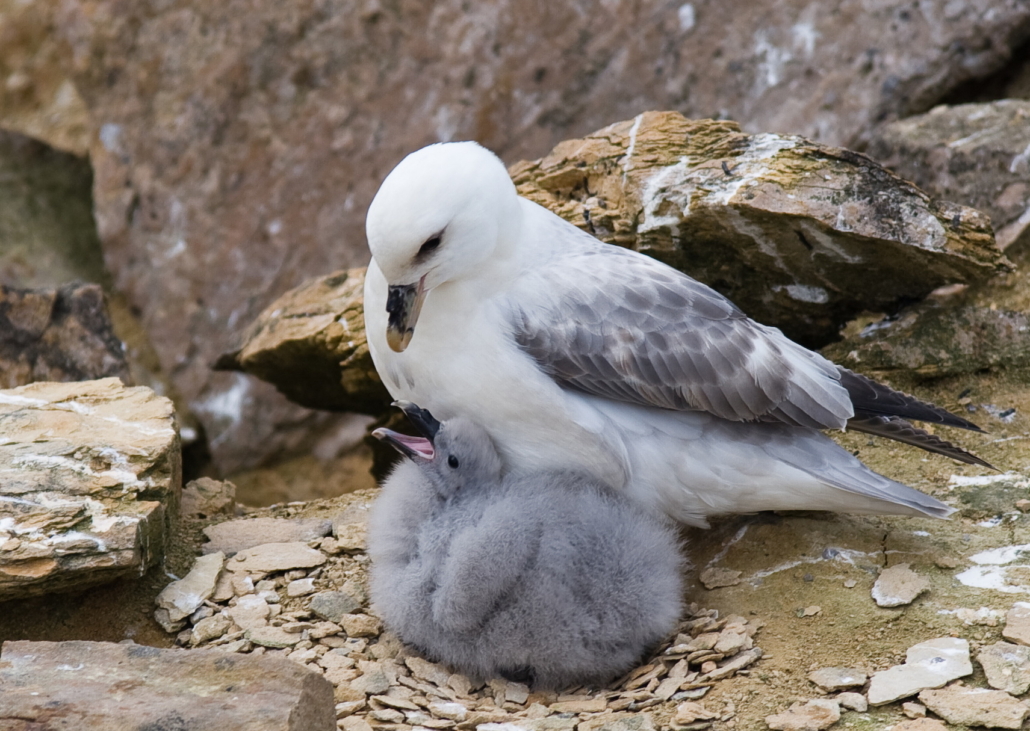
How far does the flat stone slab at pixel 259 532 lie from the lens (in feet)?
12.0

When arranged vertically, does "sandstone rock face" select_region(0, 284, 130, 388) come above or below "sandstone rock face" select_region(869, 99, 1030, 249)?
below

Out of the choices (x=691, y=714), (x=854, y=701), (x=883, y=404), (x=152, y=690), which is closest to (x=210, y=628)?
(x=152, y=690)

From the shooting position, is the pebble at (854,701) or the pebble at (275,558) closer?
the pebble at (854,701)

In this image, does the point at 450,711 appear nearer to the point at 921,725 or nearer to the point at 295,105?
the point at 921,725

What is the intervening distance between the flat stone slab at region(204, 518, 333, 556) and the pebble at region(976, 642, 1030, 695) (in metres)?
2.10

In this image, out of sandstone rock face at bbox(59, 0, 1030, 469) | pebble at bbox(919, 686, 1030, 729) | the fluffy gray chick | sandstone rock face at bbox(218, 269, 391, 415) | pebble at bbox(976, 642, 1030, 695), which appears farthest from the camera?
sandstone rock face at bbox(59, 0, 1030, 469)

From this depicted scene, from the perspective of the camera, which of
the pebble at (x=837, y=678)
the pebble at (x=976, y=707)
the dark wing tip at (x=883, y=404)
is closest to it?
the pebble at (x=976, y=707)

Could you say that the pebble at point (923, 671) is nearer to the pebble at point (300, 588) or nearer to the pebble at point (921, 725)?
the pebble at point (921, 725)

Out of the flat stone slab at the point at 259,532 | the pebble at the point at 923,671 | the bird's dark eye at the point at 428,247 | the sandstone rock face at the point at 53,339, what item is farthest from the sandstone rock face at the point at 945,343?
the sandstone rock face at the point at 53,339

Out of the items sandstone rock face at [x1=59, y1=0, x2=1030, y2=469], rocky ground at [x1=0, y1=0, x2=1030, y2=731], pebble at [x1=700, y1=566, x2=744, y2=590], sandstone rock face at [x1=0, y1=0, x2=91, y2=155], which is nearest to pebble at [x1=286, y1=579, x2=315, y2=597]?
rocky ground at [x1=0, y1=0, x2=1030, y2=731]

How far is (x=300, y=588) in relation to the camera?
3.45 meters

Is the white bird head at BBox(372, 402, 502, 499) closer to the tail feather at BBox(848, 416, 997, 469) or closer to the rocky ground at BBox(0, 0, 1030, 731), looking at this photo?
the rocky ground at BBox(0, 0, 1030, 731)

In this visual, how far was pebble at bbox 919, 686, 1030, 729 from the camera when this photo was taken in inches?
101

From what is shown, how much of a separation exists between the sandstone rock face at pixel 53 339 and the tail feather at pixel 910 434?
3.15 meters
